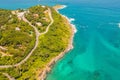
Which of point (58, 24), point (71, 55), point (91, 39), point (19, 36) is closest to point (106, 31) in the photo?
point (91, 39)

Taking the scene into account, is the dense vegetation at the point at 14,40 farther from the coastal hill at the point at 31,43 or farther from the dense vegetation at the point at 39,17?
the dense vegetation at the point at 39,17

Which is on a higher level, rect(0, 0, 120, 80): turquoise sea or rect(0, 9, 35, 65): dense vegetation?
rect(0, 9, 35, 65): dense vegetation

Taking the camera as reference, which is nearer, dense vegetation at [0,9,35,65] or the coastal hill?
the coastal hill

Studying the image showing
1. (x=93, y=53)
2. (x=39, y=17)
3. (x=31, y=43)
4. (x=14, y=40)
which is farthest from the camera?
(x=39, y=17)

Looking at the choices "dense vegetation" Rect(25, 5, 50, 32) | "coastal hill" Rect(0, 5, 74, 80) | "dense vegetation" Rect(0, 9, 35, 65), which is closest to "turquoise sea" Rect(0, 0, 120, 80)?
"coastal hill" Rect(0, 5, 74, 80)

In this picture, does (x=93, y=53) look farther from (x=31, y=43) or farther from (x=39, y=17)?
(x=39, y=17)

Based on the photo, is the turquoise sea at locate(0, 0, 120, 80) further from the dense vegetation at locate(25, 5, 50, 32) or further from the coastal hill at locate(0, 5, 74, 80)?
the dense vegetation at locate(25, 5, 50, 32)

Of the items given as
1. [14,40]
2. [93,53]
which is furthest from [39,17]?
[93,53]

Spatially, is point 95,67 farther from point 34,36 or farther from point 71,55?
point 34,36
